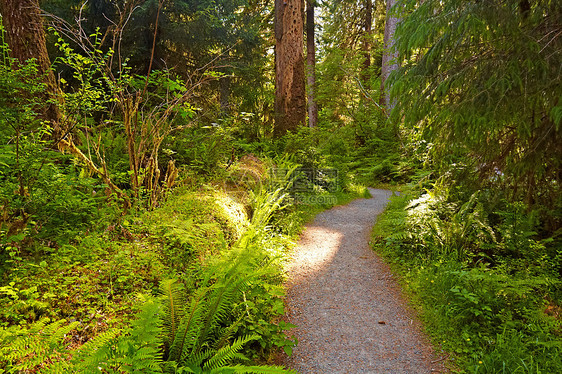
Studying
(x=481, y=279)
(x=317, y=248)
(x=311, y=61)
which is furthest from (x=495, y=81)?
(x=311, y=61)

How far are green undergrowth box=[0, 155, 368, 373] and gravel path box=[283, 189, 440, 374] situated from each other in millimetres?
329

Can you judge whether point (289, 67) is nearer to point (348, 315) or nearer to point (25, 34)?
point (25, 34)

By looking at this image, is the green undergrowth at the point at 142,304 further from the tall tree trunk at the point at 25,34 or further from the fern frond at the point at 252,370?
the tall tree trunk at the point at 25,34

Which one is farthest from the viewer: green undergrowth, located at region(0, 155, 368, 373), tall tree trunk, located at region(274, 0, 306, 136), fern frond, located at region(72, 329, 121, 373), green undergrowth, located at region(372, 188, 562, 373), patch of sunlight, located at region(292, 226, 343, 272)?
tall tree trunk, located at region(274, 0, 306, 136)

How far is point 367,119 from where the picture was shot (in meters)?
14.5

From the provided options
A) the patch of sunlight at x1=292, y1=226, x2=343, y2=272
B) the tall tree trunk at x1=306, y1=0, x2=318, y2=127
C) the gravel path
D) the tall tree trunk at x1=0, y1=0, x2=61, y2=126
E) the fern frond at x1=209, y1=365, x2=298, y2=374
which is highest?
the tall tree trunk at x1=306, y1=0, x2=318, y2=127

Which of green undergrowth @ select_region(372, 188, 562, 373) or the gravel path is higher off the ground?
green undergrowth @ select_region(372, 188, 562, 373)

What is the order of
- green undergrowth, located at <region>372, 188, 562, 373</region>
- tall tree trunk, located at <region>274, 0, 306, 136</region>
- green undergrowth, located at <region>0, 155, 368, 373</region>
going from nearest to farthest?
green undergrowth, located at <region>0, 155, 368, 373</region>
green undergrowth, located at <region>372, 188, 562, 373</region>
tall tree trunk, located at <region>274, 0, 306, 136</region>

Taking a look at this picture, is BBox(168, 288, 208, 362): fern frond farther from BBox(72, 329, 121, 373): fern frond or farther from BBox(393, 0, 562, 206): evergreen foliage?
BBox(393, 0, 562, 206): evergreen foliage

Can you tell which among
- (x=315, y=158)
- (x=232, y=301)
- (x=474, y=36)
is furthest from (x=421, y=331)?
(x=315, y=158)

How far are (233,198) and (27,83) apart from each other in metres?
3.28

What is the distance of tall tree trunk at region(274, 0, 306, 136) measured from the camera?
31.4 ft

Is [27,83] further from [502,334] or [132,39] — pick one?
[132,39]

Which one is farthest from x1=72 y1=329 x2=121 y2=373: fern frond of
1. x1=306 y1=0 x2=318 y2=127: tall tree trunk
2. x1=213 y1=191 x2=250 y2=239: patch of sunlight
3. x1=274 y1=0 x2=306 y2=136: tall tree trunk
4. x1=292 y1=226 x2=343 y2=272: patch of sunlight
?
x1=306 y1=0 x2=318 y2=127: tall tree trunk
